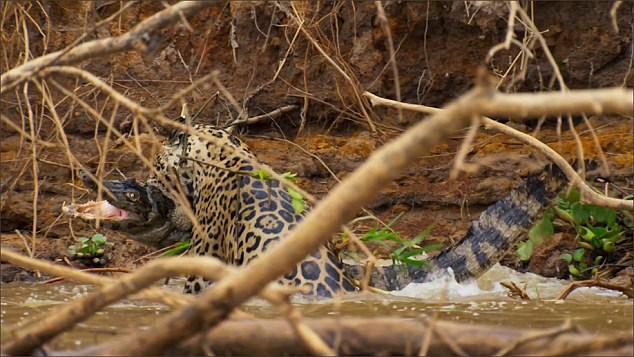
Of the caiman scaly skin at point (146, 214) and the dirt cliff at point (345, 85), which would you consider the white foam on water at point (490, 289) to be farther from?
the caiman scaly skin at point (146, 214)

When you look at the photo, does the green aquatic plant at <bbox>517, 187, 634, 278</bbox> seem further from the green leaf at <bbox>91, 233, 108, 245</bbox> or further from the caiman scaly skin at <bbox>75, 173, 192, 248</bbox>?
the green leaf at <bbox>91, 233, 108, 245</bbox>

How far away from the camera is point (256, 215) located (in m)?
6.21

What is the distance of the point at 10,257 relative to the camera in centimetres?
361

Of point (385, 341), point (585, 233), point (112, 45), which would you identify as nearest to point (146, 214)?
point (585, 233)

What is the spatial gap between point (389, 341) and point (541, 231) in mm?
4653

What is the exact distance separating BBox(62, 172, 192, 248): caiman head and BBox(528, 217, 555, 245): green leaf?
2.39 m

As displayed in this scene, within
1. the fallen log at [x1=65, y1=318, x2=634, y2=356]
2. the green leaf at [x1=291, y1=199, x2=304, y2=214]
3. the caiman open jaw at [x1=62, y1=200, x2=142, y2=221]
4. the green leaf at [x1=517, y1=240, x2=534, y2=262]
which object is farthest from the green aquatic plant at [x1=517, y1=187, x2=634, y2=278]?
the fallen log at [x1=65, y1=318, x2=634, y2=356]

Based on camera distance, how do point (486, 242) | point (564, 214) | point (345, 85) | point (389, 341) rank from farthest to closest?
point (345, 85)
point (564, 214)
point (486, 242)
point (389, 341)

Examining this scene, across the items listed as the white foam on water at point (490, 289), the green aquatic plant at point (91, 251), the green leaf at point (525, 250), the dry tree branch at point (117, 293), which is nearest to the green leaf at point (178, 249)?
the green aquatic plant at point (91, 251)

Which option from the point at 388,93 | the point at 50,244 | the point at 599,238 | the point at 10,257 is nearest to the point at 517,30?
the point at 388,93

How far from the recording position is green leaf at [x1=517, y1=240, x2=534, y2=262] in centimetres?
749

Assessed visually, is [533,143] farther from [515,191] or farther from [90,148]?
[90,148]

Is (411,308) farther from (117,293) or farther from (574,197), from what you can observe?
(574,197)

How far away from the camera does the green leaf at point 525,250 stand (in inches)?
295
